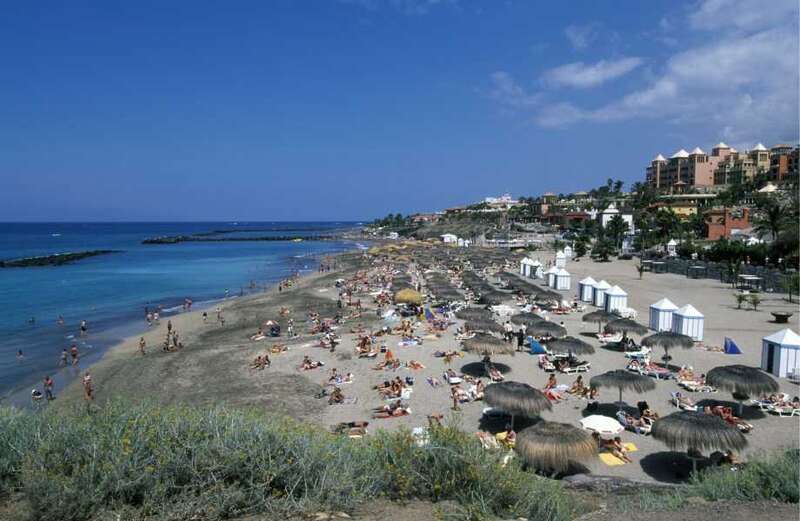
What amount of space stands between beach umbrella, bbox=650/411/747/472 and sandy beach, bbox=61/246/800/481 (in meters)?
0.73

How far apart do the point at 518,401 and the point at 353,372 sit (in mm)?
6915

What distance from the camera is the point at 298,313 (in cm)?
2758

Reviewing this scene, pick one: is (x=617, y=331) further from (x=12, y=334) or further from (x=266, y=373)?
(x=12, y=334)

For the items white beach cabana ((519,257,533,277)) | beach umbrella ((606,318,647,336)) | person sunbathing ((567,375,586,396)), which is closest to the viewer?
person sunbathing ((567,375,586,396))

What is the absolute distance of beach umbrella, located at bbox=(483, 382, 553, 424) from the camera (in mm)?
9992

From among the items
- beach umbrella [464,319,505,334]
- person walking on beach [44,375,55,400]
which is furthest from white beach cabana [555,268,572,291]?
person walking on beach [44,375,55,400]

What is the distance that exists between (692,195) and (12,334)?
84404mm

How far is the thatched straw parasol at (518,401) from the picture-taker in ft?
32.8

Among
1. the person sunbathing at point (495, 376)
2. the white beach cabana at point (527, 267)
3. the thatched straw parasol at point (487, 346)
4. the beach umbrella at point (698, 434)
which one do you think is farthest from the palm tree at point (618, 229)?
the beach umbrella at point (698, 434)

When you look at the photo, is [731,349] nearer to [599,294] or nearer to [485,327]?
[485,327]

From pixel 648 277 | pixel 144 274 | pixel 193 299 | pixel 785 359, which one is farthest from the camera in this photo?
pixel 144 274

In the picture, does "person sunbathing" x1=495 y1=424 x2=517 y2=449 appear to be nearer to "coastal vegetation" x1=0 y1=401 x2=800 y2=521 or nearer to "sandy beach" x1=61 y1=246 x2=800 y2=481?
"sandy beach" x1=61 y1=246 x2=800 y2=481

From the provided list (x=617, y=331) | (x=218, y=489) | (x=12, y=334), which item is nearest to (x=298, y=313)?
(x=12, y=334)

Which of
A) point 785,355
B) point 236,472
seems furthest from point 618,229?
point 236,472
